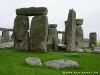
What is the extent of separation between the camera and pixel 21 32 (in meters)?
26.6

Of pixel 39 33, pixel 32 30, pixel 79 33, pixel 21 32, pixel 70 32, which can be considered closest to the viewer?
pixel 39 33

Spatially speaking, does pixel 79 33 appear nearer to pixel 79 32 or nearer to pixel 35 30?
pixel 79 32

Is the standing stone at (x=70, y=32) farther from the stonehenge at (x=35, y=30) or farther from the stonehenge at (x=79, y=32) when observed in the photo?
the stonehenge at (x=79, y=32)

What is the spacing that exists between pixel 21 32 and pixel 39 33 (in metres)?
2.07

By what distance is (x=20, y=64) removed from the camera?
16.7m

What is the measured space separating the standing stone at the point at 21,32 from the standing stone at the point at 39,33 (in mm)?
751

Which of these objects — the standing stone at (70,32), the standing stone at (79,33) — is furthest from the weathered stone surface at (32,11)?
the standing stone at (79,33)

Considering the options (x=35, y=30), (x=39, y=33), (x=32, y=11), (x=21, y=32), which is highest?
(x=32, y=11)

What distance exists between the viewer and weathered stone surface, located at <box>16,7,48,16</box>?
25.5 m

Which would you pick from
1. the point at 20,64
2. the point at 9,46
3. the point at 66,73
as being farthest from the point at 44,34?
the point at 66,73

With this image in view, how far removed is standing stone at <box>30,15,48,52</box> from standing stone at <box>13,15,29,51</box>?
2.46 ft

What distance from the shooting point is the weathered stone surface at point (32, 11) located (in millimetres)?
25455

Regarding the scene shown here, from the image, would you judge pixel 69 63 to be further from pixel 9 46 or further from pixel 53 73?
pixel 9 46

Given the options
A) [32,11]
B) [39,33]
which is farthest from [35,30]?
[32,11]
